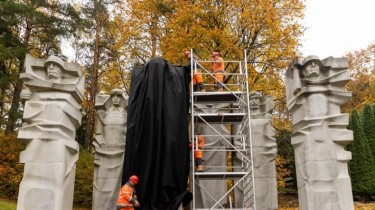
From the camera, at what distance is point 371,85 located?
26.8 metres

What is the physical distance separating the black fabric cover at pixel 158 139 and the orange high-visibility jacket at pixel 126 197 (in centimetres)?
40

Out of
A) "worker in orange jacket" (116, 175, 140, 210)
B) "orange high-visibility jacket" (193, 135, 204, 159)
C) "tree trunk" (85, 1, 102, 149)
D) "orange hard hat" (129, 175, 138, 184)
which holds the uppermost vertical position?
"tree trunk" (85, 1, 102, 149)

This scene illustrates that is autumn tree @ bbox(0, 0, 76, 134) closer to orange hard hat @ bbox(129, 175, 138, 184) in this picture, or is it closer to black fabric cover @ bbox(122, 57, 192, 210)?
black fabric cover @ bbox(122, 57, 192, 210)

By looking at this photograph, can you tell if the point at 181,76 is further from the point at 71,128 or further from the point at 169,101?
the point at 71,128

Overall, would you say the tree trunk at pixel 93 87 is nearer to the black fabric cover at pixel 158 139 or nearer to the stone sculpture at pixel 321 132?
the black fabric cover at pixel 158 139

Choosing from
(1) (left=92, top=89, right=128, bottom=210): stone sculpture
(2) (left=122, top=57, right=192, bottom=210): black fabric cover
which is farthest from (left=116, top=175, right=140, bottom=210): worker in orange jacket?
(1) (left=92, top=89, right=128, bottom=210): stone sculpture

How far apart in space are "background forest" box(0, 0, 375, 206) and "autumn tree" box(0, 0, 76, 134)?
0.04m

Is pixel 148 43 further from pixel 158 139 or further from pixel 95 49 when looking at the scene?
pixel 158 139

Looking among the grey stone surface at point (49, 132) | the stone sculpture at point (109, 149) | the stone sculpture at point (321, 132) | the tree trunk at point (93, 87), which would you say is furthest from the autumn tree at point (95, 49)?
the stone sculpture at point (321, 132)

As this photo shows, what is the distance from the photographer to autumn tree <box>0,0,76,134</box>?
16797mm

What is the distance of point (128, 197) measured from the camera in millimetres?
6539

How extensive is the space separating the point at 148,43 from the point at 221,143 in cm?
962

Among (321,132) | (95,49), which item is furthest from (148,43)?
(321,132)

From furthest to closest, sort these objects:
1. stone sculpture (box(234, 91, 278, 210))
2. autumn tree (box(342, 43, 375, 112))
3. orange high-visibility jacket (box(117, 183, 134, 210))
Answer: autumn tree (box(342, 43, 375, 112)) → stone sculpture (box(234, 91, 278, 210)) → orange high-visibility jacket (box(117, 183, 134, 210))
